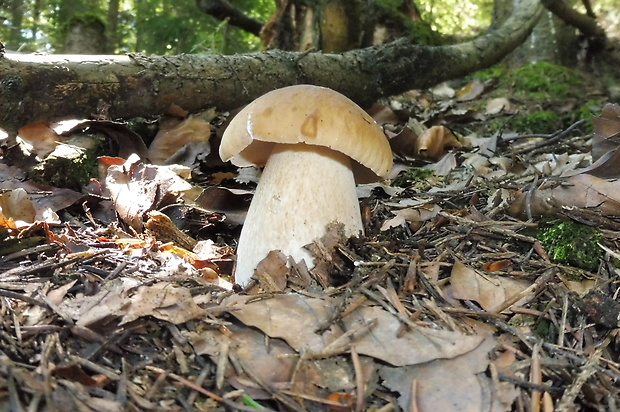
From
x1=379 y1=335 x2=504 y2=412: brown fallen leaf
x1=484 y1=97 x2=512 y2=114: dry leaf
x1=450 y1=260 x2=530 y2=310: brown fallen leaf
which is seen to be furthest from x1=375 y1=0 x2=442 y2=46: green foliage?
x1=379 y1=335 x2=504 y2=412: brown fallen leaf

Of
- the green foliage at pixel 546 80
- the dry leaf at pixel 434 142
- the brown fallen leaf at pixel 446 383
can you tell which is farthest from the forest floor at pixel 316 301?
the green foliage at pixel 546 80

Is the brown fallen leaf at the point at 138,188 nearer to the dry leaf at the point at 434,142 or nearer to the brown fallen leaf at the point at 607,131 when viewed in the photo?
the dry leaf at the point at 434,142

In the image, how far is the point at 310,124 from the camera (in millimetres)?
2041

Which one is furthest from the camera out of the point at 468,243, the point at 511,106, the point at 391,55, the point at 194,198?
the point at 511,106

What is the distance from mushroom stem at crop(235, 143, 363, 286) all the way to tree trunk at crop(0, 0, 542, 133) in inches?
57.9

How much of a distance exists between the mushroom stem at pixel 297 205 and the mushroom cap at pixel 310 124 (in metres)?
0.20

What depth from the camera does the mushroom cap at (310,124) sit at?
2.04 metres

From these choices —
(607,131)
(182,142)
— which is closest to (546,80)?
(607,131)

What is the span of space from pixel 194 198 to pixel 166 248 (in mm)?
563

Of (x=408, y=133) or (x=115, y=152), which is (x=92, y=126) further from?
(x=408, y=133)

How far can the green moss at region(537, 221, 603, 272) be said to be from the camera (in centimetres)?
200

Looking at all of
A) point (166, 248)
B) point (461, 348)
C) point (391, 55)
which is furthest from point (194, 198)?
point (391, 55)

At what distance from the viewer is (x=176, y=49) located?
7824mm

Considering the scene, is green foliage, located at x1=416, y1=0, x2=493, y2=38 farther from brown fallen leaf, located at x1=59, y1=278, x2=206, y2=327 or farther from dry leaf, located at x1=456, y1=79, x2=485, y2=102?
brown fallen leaf, located at x1=59, y1=278, x2=206, y2=327
